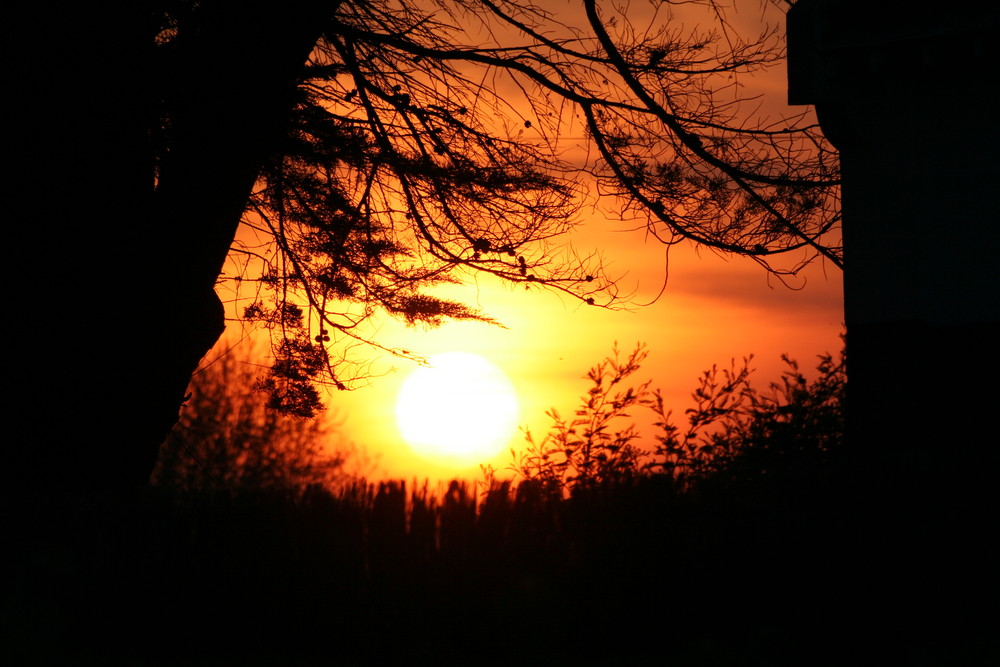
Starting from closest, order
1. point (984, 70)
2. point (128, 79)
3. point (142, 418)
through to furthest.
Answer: point (128, 79) < point (142, 418) < point (984, 70)

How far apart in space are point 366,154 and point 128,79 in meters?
2.77

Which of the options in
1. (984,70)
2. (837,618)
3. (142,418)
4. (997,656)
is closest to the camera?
(997,656)

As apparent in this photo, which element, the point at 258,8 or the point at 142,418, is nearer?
the point at 258,8

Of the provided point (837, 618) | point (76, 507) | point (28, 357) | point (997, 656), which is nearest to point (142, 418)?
point (28, 357)

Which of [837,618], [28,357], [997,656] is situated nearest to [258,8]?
[28,357]

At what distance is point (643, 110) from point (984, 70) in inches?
124

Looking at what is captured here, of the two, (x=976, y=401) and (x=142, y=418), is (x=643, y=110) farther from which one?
(x=142, y=418)

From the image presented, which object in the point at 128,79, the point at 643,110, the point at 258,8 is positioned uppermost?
the point at 643,110

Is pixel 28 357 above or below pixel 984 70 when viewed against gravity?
below

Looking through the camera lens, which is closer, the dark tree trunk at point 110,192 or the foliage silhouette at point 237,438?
the dark tree trunk at point 110,192

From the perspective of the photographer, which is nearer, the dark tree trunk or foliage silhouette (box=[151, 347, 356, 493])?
the dark tree trunk

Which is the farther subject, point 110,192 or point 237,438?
point 237,438

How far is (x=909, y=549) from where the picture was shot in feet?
14.5

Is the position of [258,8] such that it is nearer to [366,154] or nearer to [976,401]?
[366,154]
